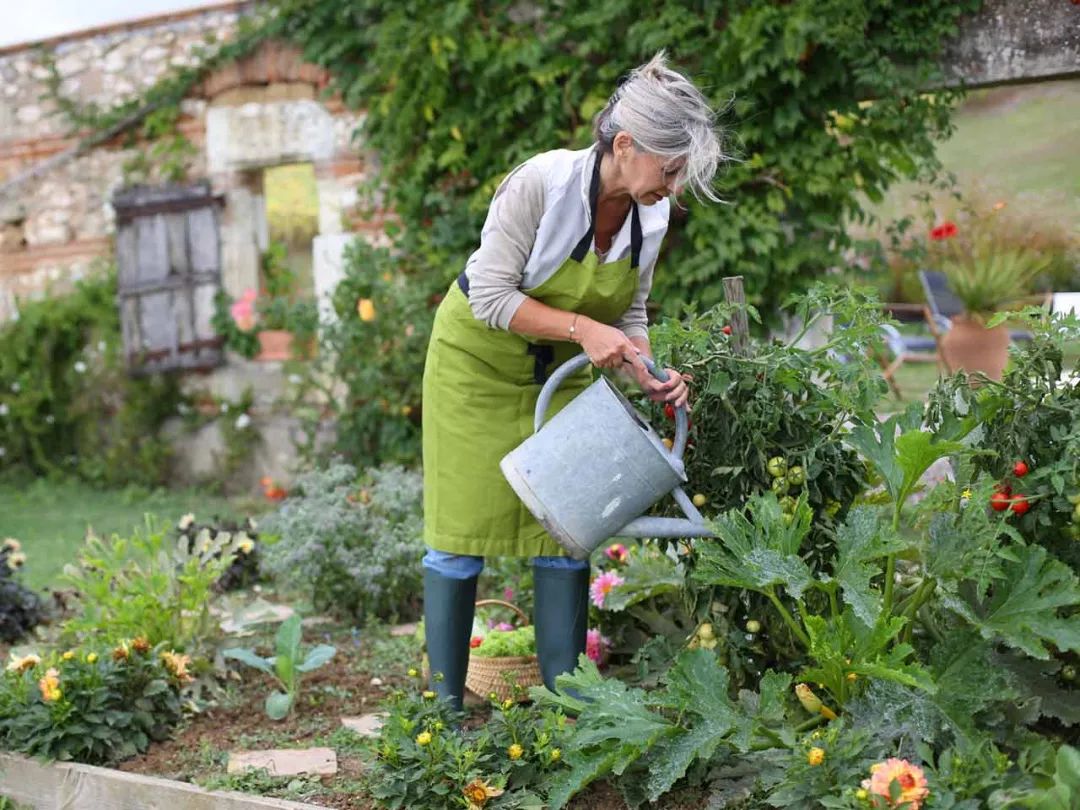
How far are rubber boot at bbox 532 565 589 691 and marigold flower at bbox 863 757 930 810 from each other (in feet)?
2.97

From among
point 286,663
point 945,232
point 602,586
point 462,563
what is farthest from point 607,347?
point 945,232

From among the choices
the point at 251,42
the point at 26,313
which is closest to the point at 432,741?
the point at 251,42

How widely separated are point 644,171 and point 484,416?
Result: 2.22 ft

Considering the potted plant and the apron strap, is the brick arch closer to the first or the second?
the potted plant

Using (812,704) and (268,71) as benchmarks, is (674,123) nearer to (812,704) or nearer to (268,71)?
(812,704)

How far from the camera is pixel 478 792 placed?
2.53 m

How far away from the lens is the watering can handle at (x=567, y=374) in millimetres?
2609

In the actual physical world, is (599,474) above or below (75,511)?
above

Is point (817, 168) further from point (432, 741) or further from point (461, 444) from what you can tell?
point (432, 741)

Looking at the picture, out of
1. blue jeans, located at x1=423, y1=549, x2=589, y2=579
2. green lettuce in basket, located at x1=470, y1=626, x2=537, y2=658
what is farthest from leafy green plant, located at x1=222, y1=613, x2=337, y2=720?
blue jeans, located at x1=423, y1=549, x2=589, y2=579

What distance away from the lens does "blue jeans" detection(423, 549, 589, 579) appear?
9.44 feet

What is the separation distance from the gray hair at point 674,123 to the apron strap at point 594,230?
124 mm

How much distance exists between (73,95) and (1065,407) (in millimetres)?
7145

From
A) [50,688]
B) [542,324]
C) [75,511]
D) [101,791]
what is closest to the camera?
[542,324]
